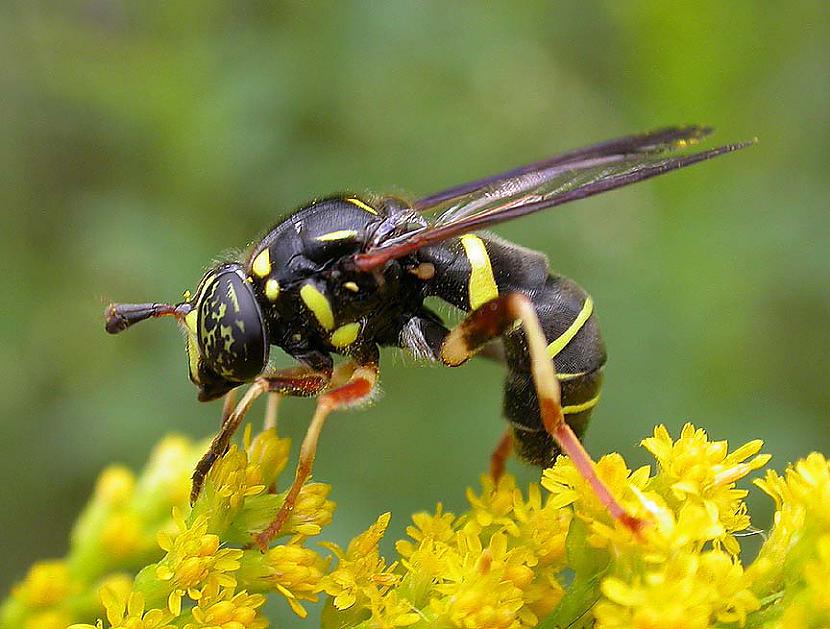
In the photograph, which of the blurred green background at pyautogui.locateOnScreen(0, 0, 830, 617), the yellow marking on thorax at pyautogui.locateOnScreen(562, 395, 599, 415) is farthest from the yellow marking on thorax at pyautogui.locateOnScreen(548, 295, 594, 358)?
the blurred green background at pyautogui.locateOnScreen(0, 0, 830, 617)

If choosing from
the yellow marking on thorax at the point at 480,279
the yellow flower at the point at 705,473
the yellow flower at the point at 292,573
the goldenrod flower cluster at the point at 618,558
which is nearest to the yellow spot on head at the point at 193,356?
the yellow flower at the point at 292,573

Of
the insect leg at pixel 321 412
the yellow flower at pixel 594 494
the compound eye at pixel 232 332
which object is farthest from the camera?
the compound eye at pixel 232 332

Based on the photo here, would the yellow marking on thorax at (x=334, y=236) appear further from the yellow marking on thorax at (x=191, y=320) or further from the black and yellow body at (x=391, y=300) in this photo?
Result: the yellow marking on thorax at (x=191, y=320)

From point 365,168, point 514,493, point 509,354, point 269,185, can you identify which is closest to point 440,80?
point 365,168

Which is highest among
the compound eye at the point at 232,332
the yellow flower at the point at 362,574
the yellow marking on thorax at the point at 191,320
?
the yellow marking on thorax at the point at 191,320

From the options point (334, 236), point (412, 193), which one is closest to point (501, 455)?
point (334, 236)

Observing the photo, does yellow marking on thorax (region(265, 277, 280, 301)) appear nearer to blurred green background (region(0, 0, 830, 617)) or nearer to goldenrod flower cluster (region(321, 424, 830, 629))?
goldenrod flower cluster (region(321, 424, 830, 629))

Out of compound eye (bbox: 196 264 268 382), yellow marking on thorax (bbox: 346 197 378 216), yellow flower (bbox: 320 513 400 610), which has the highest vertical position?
yellow marking on thorax (bbox: 346 197 378 216)
